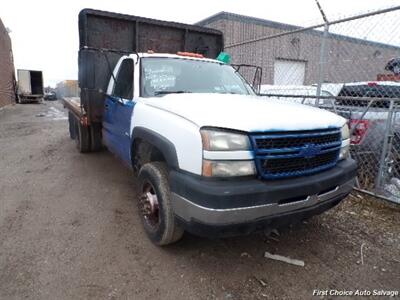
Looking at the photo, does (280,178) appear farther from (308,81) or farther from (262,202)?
(308,81)

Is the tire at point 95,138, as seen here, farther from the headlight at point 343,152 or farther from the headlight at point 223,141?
the headlight at point 343,152

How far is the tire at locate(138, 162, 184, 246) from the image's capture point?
9.38 feet

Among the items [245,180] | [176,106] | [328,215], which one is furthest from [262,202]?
[328,215]

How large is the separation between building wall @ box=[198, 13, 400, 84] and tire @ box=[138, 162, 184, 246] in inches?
163

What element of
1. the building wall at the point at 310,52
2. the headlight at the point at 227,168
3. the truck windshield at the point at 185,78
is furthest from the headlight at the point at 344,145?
the building wall at the point at 310,52

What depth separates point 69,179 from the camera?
17.4 feet

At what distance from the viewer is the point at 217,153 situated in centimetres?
236

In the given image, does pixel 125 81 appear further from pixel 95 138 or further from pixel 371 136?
pixel 371 136

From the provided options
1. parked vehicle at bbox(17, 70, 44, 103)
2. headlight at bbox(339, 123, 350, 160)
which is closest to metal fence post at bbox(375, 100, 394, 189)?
headlight at bbox(339, 123, 350, 160)

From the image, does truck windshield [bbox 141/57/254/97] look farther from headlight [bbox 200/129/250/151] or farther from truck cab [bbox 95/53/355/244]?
headlight [bbox 200/129/250/151]

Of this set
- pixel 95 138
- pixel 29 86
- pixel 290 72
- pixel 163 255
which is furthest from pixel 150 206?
pixel 29 86

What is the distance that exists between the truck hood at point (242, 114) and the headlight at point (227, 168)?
0.86 ft

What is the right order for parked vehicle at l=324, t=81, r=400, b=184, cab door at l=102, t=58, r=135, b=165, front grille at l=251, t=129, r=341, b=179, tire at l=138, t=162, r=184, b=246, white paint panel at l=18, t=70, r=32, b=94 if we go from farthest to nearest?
→ white paint panel at l=18, t=70, r=32, b=94, parked vehicle at l=324, t=81, r=400, b=184, cab door at l=102, t=58, r=135, b=165, tire at l=138, t=162, r=184, b=246, front grille at l=251, t=129, r=341, b=179

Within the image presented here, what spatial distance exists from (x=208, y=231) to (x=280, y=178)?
0.71 meters
